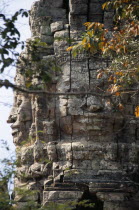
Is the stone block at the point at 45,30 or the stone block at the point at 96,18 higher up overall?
the stone block at the point at 96,18

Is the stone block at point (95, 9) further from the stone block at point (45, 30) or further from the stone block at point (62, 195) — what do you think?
the stone block at point (62, 195)

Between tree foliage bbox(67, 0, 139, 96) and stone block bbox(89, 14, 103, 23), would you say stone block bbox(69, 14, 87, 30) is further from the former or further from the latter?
tree foliage bbox(67, 0, 139, 96)


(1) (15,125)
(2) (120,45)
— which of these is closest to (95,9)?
(2) (120,45)

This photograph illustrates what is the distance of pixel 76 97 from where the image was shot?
1620cm

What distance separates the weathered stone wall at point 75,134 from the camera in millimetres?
15461

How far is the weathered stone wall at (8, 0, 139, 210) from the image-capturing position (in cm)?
1546

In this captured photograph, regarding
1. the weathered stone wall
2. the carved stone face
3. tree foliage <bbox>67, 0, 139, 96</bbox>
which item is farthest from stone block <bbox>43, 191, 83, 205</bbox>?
tree foliage <bbox>67, 0, 139, 96</bbox>

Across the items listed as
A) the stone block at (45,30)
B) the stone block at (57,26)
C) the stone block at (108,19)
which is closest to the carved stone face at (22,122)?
the stone block at (45,30)

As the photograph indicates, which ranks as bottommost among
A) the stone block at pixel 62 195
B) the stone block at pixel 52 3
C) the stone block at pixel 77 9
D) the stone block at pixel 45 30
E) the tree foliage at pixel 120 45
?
the stone block at pixel 62 195

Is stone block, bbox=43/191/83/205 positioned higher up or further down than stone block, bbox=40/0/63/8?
further down

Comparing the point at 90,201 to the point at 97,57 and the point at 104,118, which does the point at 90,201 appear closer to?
the point at 104,118

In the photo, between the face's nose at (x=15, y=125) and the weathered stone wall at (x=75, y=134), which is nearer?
the weathered stone wall at (x=75, y=134)

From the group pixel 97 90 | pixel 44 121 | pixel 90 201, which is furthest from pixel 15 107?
pixel 90 201

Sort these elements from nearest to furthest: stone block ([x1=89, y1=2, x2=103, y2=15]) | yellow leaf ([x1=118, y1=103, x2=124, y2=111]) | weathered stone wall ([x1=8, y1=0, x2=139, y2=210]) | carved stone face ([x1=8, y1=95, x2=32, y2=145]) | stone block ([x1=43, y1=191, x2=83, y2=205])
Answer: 1. stone block ([x1=43, y1=191, x2=83, y2=205])
2. weathered stone wall ([x1=8, y1=0, x2=139, y2=210])
3. yellow leaf ([x1=118, y1=103, x2=124, y2=111])
4. carved stone face ([x1=8, y1=95, x2=32, y2=145])
5. stone block ([x1=89, y1=2, x2=103, y2=15])
